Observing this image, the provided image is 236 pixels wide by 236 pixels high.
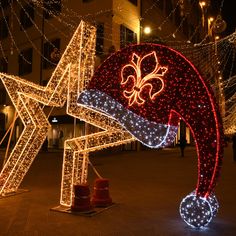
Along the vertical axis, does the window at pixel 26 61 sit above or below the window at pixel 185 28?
below

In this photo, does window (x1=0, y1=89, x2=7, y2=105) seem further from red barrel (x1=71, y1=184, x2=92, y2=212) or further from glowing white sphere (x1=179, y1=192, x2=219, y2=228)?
glowing white sphere (x1=179, y1=192, x2=219, y2=228)

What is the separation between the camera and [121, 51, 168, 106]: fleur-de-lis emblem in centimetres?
762

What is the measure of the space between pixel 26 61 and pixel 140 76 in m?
29.1

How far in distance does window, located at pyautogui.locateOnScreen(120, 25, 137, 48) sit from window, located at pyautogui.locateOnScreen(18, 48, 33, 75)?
34.1 ft

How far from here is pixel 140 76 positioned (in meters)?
7.84

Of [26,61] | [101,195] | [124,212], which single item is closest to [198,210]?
[124,212]

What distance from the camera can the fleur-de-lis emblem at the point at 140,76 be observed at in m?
7.62

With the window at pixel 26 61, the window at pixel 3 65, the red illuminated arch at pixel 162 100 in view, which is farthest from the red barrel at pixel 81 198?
the window at pixel 3 65

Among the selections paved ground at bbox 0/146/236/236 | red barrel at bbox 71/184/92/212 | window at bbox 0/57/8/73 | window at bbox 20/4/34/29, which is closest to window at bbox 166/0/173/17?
window at bbox 20/4/34/29

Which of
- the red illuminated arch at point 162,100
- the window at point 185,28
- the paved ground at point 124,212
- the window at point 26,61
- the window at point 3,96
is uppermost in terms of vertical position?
the window at point 185,28

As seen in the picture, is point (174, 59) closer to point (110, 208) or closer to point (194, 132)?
point (194, 132)

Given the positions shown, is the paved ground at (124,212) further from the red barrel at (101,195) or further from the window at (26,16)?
the window at (26,16)

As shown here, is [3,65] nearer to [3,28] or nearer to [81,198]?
[3,28]

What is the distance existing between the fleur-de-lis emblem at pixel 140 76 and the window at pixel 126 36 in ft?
64.9
